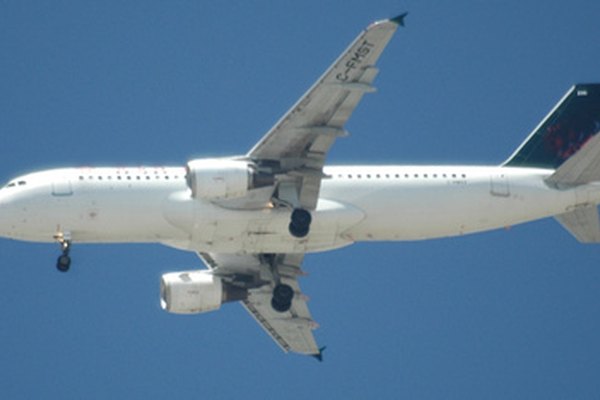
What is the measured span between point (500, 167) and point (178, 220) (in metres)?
15.6

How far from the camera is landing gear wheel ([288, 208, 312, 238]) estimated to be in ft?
226

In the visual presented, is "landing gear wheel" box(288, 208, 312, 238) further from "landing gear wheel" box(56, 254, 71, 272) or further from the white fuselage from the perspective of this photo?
"landing gear wheel" box(56, 254, 71, 272)

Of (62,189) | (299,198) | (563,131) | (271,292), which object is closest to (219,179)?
(299,198)

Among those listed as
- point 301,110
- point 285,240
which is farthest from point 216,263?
point 301,110

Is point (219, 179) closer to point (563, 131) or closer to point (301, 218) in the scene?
point (301, 218)

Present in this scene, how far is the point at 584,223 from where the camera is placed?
246 ft

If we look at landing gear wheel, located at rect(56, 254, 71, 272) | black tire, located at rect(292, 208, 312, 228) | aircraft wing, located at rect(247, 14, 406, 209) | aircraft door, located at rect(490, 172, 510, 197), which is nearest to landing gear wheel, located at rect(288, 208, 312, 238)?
black tire, located at rect(292, 208, 312, 228)

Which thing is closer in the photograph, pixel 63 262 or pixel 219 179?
pixel 219 179

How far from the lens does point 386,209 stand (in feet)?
234

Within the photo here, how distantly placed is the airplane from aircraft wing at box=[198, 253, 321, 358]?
4.97ft

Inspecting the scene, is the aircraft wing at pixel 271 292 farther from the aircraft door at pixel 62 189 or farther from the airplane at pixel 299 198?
the aircraft door at pixel 62 189

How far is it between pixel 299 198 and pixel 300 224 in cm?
154

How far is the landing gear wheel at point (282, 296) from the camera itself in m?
74.8

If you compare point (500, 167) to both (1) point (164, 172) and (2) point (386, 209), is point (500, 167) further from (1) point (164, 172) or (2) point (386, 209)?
(1) point (164, 172)
